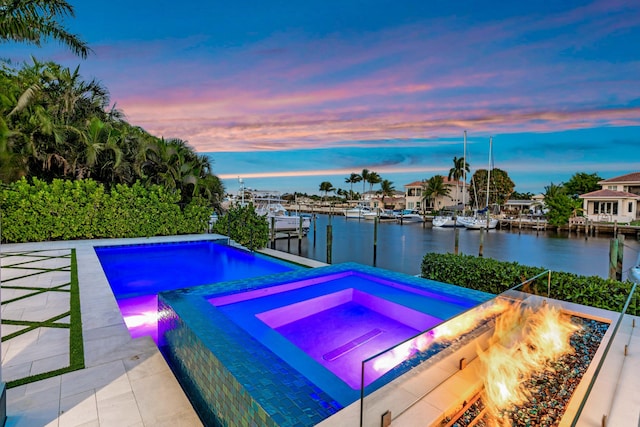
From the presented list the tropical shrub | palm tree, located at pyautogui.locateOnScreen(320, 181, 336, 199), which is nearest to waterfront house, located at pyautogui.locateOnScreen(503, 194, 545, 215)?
palm tree, located at pyautogui.locateOnScreen(320, 181, 336, 199)

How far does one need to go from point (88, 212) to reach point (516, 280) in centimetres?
1283

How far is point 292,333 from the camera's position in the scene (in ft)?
15.1

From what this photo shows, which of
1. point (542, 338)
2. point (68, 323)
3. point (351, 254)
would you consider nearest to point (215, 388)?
point (68, 323)

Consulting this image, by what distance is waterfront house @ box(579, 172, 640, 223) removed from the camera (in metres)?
28.6

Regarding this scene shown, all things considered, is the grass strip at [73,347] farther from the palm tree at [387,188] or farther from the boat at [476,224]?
the palm tree at [387,188]

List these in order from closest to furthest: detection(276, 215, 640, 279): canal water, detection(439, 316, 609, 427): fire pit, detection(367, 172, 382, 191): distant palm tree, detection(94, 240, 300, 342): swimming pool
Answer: detection(439, 316, 609, 427): fire pit < detection(94, 240, 300, 342): swimming pool < detection(276, 215, 640, 279): canal water < detection(367, 172, 382, 191): distant palm tree

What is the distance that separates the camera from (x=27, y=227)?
10586mm

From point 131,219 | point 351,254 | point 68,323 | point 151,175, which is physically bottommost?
point 351,254

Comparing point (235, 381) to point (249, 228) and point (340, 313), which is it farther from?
point (249, 228)

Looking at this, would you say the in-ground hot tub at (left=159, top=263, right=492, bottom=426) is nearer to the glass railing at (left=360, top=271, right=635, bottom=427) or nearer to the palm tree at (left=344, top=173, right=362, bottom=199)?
the glass railing at (left=360, top=271, right=635, bottom=427)

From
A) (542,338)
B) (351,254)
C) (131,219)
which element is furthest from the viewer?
(351,254)

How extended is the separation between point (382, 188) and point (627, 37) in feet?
183

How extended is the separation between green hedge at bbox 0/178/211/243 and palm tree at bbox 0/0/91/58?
5053 millimetres

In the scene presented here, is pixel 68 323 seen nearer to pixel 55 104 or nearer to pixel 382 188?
pixel 55 104
